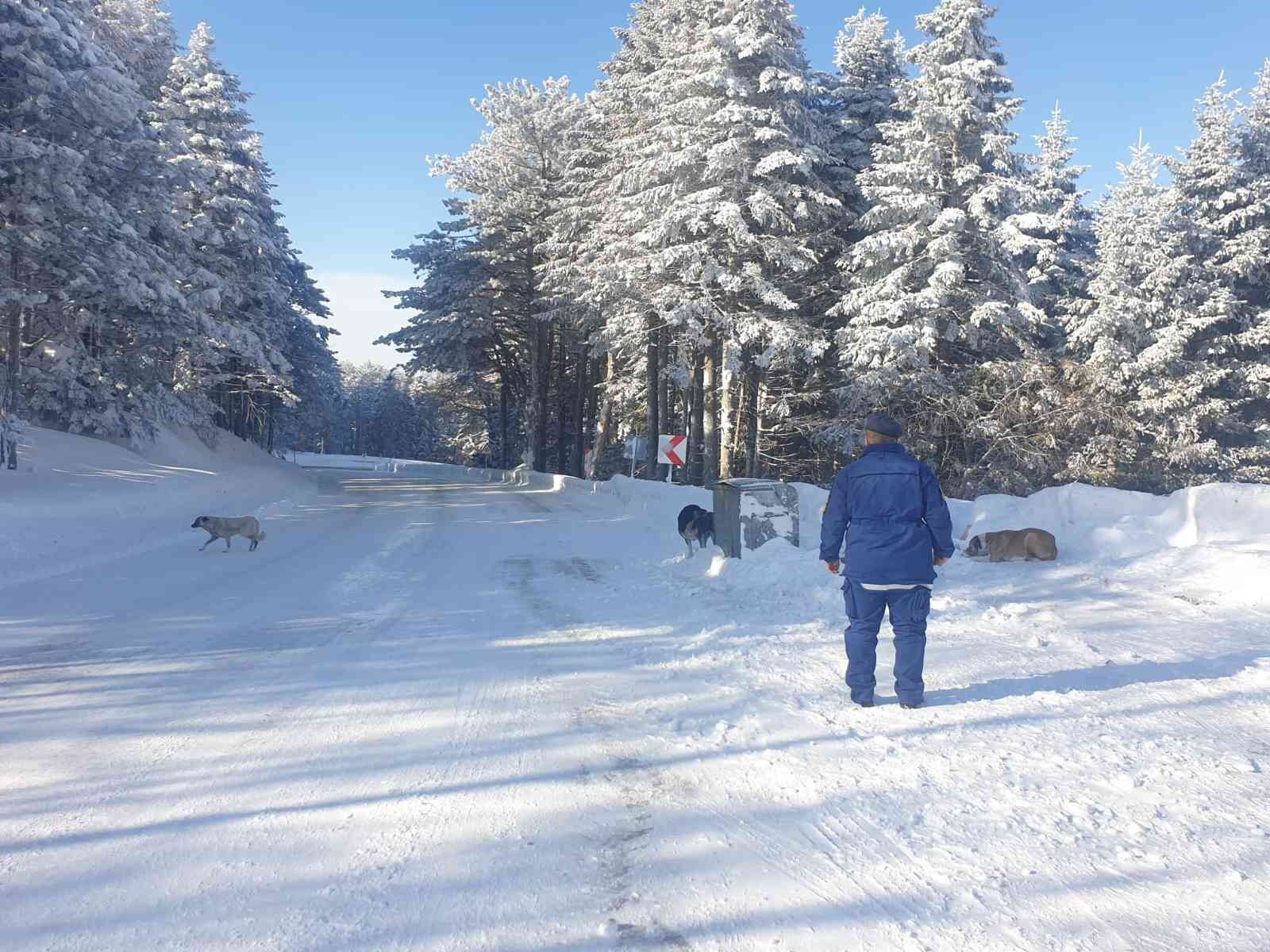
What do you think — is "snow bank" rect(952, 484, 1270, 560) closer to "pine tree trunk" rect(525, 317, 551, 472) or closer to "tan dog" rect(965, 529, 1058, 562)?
"tan dog" rect(965, 529, 1058, 562)

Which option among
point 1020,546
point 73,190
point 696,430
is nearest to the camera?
point 1020,546

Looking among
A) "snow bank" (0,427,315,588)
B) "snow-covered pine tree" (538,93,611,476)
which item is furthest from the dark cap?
"snow-covered pine tree" (538,93,611,476)

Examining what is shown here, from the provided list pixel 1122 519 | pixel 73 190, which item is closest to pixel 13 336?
pixel 73 190

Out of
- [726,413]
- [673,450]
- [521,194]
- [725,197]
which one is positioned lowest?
[673,450]

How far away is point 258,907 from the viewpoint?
106 inches

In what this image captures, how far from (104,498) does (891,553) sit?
16.4 metres

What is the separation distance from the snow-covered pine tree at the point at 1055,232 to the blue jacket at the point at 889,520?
1816 centimetres

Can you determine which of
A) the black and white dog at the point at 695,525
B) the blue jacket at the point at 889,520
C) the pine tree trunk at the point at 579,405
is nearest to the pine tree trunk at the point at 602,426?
the pine tree trunk at the point at 579,405

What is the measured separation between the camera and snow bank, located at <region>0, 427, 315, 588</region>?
437 inches

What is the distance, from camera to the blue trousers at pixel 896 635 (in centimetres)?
464

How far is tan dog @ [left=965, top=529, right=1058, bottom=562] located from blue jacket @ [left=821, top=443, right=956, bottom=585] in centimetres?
586

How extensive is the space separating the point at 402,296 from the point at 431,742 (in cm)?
3274

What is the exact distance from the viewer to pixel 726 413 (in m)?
22.4

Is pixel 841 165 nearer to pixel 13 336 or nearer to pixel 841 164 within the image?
pixel 841 164
